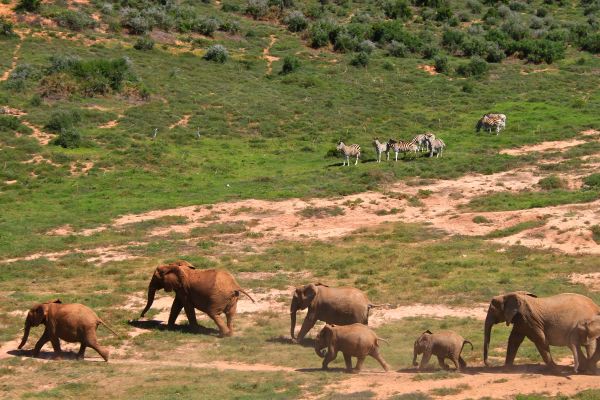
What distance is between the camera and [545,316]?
59.9 feet

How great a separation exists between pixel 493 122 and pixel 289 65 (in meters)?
19.8

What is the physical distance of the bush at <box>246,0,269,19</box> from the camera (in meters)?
84.9

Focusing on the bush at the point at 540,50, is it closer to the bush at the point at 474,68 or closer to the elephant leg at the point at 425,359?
the bush at the point at 474,68

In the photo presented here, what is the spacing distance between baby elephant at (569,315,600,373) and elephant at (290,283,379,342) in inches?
199

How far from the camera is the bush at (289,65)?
224ft

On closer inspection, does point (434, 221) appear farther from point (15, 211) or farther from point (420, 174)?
point (15, 211)

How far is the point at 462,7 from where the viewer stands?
94562mm

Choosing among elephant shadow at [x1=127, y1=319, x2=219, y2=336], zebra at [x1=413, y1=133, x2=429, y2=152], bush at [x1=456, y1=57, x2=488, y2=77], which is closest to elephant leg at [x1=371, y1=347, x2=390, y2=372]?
elephant shadow at [x1=127, y1=319, x2=219, y2=336]

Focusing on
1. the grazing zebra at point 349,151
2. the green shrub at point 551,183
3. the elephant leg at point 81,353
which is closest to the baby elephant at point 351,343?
the elephant leg at point 81,353

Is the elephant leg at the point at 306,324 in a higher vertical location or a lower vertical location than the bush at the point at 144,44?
lower

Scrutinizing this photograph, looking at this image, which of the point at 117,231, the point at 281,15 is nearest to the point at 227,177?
the point at 117,231

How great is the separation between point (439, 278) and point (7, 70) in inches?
1618

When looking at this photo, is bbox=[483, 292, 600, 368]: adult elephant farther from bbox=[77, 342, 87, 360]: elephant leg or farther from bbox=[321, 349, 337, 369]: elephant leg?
bbox=[77, 342, 87, 360]: elephant leg

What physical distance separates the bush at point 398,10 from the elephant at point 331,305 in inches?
2780
